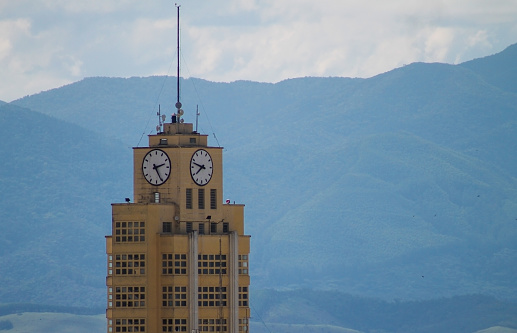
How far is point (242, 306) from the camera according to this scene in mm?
88625

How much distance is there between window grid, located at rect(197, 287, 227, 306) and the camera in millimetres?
87500

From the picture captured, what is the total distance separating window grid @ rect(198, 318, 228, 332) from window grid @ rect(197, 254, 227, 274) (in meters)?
2.20

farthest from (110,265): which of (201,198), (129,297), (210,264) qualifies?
(201,198)

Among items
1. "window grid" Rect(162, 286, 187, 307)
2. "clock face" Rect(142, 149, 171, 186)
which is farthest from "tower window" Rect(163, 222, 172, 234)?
"window grid" Rect(162, 286, 187, 307)

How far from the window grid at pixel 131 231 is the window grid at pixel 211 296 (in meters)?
3.62

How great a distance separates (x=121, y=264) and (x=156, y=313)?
273 cm

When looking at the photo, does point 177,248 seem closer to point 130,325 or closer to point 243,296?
point 130,325

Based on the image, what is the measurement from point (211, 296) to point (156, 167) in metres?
6.36

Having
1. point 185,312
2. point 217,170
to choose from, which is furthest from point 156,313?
point 217,170

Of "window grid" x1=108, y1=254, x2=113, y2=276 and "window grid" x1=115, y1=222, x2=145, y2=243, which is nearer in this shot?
"window grid" x1=115, y1=222, x2=145, y2=243

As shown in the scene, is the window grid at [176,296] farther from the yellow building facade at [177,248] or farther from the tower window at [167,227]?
the tower window at [167,227]

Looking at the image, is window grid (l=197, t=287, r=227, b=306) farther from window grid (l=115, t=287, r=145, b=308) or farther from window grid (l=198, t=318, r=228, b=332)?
window grid (l=115, t=287, r=145, b=308)

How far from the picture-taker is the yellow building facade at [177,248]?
8675 centimetres

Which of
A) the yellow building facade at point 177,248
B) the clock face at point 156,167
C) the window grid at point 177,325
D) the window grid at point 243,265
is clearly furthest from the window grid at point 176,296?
the clock face at point 156,167
